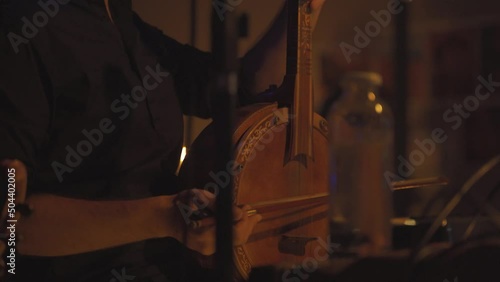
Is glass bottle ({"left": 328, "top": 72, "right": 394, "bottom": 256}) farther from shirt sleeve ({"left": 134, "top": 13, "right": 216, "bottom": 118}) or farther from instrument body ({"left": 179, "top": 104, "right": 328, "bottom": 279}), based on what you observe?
shirt sleeve ({"left": 134, "top": 13, "right": 216, "bottom": 118})

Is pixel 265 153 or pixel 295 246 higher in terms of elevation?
pixel 265 153

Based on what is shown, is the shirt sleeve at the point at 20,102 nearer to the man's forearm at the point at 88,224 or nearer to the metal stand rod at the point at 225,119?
the man's forearm at the point at 88,224

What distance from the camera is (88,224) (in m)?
1.08

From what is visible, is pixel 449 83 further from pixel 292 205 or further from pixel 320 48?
pixel 292 205

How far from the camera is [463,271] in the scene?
73 centimetres

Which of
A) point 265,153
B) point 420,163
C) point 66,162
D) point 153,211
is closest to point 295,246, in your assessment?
point 265,153

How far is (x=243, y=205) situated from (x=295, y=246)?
0.14m
